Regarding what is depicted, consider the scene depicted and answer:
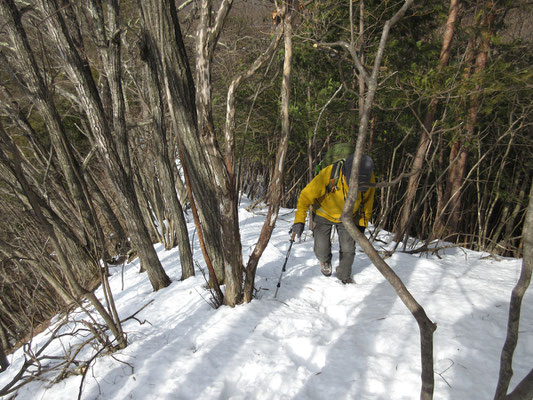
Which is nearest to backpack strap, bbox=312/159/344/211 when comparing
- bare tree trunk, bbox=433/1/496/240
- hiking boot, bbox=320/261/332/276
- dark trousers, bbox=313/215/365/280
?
dark trousers, bbox=313/215/365/280

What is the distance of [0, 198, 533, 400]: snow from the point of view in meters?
1.72

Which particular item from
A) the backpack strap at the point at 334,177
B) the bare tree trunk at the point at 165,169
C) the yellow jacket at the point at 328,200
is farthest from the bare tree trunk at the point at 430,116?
the bare tree trunk at the point at 165,169

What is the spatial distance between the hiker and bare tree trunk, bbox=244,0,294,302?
0.59 metres

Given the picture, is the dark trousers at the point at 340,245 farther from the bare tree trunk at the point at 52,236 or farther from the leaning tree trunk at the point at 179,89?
the bare tree trunk at the point at 52,236

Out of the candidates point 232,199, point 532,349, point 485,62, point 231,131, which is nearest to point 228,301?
point 232,199

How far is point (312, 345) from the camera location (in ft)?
6.79

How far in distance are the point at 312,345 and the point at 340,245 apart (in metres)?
1.29

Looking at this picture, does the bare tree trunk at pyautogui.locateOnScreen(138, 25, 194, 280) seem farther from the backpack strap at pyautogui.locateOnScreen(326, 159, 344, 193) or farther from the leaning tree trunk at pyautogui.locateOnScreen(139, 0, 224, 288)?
the backpack strap at pyautogui.locateOnScreen(326, 159, 344, 193)

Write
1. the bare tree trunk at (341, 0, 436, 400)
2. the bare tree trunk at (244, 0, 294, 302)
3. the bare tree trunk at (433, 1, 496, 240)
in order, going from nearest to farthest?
1. the bare tree trunk at (341, 0, 436, 400)
2. the bare tree trunk at (244, 0, 294, 302)
3. the bare tree trunk at (433, 1, 496, 240)

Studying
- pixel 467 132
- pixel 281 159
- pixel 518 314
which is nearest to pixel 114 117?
pixel 281 159

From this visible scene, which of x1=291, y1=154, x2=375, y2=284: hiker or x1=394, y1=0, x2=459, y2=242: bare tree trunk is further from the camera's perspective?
x1=394, y1=0, x2=459, y2=242: bare tree trunk

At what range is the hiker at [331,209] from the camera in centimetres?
288

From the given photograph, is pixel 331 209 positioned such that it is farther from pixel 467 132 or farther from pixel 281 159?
pixel 467 132

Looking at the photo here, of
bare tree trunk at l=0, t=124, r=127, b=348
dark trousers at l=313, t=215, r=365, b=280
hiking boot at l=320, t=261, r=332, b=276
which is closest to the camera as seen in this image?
bare tree trunk at l=0, t=124, r=127, b=348
